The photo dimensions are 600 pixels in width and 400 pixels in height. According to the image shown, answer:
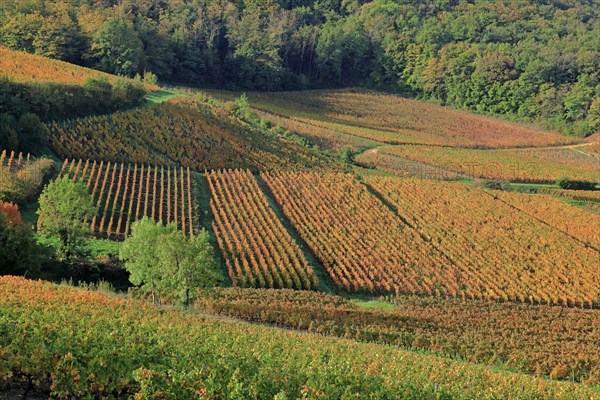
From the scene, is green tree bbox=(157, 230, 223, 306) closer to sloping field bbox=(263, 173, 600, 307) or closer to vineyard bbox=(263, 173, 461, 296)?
sloping field bbox=(263, 173, 600, 307)

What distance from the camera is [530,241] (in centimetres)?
5828

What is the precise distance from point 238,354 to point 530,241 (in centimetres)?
4246

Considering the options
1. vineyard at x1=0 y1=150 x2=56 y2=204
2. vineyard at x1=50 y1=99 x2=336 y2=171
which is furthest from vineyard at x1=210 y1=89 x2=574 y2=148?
vineyard at x1=0 y1=150 x2=56 y2=204

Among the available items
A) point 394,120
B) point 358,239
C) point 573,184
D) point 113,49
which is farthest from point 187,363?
point 394,120

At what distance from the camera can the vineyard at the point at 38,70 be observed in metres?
71.8

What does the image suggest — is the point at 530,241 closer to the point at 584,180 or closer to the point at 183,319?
the point at 584,180

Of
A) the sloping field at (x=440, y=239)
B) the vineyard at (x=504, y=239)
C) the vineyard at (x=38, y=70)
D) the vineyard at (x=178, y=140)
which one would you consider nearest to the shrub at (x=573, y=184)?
the vineyard at (x=504, y=239)

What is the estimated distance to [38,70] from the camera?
77375 millimetres

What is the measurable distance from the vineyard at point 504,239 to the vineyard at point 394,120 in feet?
110

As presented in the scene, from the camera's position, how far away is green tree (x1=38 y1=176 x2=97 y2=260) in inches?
1618

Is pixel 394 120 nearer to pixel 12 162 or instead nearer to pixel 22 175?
pixel 12 162

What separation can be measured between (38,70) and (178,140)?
A: 20860 millimetres

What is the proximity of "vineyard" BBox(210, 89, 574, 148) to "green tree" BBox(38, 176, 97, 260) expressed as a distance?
60.0 metres

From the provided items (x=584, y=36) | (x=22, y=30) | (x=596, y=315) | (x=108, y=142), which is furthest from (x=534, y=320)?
(x=584, y=36)
